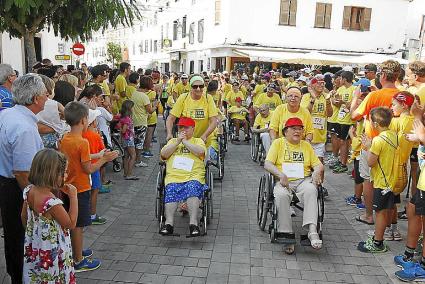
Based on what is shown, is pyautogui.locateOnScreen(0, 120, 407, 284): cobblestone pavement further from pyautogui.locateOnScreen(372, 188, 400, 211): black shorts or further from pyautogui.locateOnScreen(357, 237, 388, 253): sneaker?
pyautogui.locateOnScreen(372, 188, 400, 211): black shorts

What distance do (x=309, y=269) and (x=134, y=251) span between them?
1825 millimetres

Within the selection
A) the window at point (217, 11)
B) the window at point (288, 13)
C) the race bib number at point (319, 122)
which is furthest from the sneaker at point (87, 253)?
the window at point (217, 11)

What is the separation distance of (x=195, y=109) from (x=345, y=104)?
3421mm

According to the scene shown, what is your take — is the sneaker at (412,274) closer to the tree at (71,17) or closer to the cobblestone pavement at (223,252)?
the cobblestone pavement at (223,252)

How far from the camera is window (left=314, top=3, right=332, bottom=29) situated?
25.0m

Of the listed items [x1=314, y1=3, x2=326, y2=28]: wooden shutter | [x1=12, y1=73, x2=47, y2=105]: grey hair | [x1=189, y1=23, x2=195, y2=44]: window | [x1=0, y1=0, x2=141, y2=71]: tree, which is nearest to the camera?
[x1=12, y1=73, x2=47, y2=105]: grey hair

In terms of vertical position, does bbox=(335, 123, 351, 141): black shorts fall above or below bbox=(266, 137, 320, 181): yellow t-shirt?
below

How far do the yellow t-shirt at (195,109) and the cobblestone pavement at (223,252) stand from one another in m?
1.27

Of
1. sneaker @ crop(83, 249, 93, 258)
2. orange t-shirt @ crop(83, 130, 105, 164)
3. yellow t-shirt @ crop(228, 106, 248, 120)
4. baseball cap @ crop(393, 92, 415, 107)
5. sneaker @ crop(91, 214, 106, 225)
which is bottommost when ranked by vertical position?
sneaker @ crop(91, 214, 106, 225)

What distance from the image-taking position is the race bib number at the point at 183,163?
4926mm

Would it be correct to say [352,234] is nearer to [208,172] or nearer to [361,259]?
[361,259]

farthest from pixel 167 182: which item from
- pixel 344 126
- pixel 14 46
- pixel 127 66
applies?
pixel 14 46

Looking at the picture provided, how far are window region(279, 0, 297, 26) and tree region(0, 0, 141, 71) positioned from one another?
1791cm

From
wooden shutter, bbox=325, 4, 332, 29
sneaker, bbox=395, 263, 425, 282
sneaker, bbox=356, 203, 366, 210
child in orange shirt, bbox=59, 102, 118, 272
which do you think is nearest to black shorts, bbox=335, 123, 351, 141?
sneaker, bbox=356, 203, 366, 210
